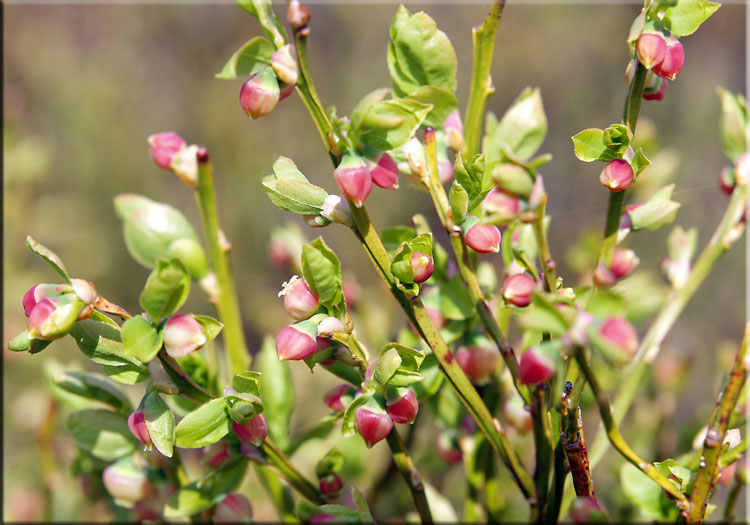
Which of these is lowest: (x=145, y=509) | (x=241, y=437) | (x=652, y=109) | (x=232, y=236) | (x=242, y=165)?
(x=232, y=236)

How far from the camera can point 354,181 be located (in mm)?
310

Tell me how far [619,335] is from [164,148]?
331 mm

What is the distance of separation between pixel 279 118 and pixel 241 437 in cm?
207

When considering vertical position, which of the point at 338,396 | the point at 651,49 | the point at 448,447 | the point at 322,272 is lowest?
the point at 448,447

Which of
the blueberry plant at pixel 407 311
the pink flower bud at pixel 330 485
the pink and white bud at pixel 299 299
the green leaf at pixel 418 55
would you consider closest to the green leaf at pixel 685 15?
the blueberry plant at pixel 407 311

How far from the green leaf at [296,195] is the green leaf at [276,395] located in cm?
19

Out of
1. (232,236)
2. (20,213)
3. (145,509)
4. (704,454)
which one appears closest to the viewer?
(704,454)

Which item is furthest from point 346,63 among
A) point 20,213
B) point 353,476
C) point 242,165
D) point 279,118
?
point 353,476

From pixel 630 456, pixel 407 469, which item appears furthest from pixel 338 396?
pixel 630 456

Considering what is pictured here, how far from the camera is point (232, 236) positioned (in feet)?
7.20

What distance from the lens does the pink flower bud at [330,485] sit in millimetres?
429

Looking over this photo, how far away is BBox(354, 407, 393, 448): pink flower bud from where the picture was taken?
33 cm

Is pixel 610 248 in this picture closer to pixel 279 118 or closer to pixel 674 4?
pixel 674 4

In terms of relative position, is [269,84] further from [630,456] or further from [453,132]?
[630,456]
